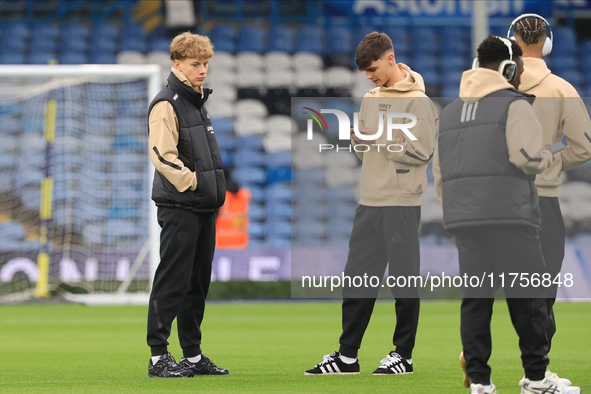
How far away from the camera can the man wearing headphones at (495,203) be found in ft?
11.1

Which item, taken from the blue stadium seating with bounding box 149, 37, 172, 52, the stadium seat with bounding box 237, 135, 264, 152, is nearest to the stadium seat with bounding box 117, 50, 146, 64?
the blue stadium seating with bounding box 149, 37, 172, 52

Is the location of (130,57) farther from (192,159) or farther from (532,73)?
(532,73)

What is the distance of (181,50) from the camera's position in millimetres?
4516

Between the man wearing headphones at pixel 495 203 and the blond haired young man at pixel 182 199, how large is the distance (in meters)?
1.51

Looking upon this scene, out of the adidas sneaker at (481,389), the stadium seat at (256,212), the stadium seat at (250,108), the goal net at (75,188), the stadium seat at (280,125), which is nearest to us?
the adidas sneaker at (481,389)

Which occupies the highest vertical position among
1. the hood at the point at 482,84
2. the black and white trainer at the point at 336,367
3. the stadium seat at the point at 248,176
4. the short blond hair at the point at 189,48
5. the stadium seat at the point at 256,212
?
the short blond hair at the point at 189,48

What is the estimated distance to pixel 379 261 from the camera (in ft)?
15.1

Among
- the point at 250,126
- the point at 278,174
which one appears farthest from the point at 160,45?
the point at 278,174

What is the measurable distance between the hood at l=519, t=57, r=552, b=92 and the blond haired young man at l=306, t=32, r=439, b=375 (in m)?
0.64

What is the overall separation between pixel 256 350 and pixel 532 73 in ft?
10.1

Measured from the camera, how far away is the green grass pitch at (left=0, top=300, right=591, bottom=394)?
13.7 ft

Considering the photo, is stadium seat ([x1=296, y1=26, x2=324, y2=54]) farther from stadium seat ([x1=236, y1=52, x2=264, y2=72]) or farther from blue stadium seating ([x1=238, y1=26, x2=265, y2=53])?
stadium seat ([x1=236, y1=52, x2=264, y2=72])

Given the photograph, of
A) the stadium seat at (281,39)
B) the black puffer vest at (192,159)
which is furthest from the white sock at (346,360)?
the stadium seat at (281,39)

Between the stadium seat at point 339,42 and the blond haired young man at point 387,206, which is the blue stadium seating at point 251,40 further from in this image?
the blond haired young man at point 387,206
